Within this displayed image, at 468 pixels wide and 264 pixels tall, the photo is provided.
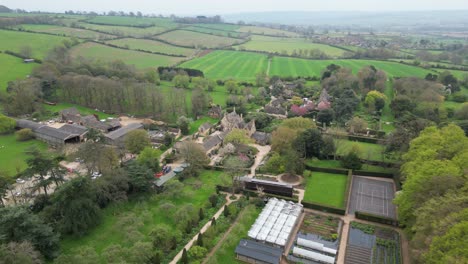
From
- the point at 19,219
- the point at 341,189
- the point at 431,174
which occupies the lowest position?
the point at 341,189

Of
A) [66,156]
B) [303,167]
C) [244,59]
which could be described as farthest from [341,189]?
[244,59]

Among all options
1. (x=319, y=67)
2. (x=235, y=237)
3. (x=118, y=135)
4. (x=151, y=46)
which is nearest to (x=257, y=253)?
(x=235, y=237)

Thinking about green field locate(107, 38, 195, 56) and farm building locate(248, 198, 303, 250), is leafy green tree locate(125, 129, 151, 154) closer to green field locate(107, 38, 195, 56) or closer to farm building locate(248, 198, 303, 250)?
farm building locate(248, 198, 303, 250)

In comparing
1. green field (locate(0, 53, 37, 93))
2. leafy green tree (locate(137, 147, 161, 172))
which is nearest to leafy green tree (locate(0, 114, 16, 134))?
green field (locate(0, 53, 37, 93))

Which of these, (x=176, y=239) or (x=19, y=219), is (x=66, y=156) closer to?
(x=19, y=219)

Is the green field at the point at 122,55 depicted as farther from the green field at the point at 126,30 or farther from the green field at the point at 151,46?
the green field at the point at 126,30

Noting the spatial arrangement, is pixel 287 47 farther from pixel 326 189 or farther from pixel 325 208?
pixel 325 208
